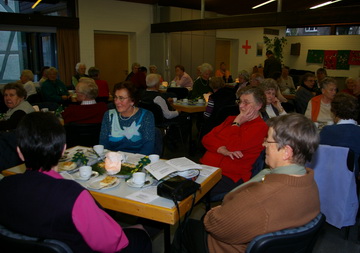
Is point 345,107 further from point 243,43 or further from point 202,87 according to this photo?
point 243,43

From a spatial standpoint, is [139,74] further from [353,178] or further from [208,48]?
[353,178]

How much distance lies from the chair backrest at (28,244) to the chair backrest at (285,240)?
73 cm

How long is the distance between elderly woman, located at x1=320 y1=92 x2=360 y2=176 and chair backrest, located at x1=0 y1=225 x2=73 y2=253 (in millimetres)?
2305

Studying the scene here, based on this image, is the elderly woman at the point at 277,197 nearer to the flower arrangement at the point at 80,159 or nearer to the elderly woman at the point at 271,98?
the flower arrangement at the point at 80,159

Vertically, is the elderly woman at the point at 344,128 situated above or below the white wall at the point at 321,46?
below

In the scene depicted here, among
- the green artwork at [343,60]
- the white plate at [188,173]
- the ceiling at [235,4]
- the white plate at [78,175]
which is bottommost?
the white plate at [78,175]

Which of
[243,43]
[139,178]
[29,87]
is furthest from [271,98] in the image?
[243,43]

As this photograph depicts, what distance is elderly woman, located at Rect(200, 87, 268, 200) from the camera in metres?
2.63

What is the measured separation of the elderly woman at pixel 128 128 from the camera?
290cm

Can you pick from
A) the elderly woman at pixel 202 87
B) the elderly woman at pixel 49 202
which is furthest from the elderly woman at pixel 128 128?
the elderly woman at pixel 202 87

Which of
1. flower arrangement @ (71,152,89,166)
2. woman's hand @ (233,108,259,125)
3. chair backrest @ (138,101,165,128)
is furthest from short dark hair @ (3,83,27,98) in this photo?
woman's hand @ (233,108,259,125)

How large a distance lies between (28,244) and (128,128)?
1765 mm

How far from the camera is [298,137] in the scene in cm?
149

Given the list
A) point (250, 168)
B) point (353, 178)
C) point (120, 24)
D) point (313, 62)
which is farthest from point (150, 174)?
point (313, 62)
